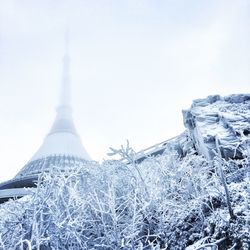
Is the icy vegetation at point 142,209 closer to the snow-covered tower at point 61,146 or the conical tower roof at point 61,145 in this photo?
the snow-covered tower at point 61,146

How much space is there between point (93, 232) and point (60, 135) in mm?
39443

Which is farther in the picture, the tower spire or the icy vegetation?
the tower spire

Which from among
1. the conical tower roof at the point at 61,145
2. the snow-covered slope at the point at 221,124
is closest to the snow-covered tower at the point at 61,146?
the conical tower roof at the point at 61,145

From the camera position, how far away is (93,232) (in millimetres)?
4035

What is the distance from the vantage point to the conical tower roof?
3479 cm

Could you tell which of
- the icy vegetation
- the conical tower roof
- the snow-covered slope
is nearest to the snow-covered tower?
the conical tower roof

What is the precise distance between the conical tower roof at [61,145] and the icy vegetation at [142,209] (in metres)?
26.2

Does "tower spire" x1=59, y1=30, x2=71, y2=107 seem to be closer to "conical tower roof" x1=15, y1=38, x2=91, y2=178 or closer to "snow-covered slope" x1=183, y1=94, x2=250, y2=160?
"conical tower roof" x1=15, y1=38, x2=91, y2=178

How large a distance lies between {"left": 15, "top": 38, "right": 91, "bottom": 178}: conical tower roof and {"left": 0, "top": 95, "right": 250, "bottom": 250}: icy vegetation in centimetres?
2618

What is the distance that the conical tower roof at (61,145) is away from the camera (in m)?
34.8

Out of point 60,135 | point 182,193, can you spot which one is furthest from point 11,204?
point 60,135

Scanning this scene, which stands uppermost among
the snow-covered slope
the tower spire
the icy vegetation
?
the tower spire

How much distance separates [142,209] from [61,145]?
36702 millimetres

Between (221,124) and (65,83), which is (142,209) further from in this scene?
(65,83)
